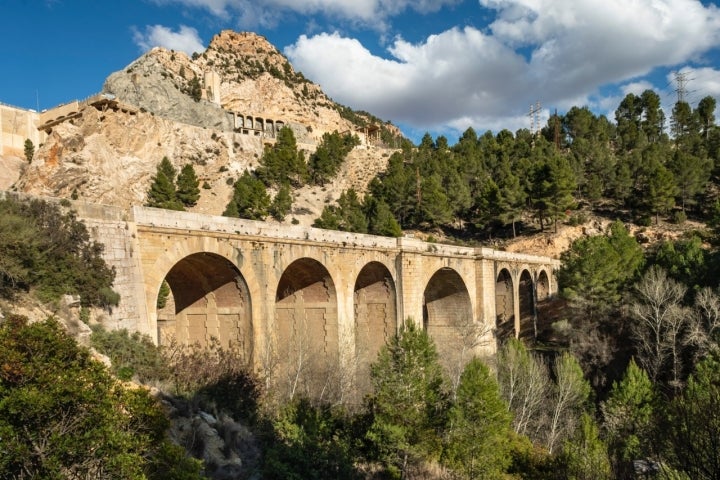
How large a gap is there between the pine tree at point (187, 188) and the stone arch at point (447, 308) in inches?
1127

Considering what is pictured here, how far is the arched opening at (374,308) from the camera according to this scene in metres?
25.2

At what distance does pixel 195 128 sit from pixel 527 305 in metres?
42.0

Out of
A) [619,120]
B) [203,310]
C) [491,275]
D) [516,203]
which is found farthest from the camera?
[619,120]

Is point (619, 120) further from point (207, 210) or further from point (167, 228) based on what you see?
point (167, 228)

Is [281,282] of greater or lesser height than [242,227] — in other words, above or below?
below

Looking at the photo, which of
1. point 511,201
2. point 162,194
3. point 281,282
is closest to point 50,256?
point 281,282

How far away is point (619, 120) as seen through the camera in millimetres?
79625

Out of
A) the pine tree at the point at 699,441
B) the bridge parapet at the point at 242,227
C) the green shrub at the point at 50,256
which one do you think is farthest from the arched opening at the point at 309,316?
the pine tree at the point at 699,441

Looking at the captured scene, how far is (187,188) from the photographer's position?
5006cm

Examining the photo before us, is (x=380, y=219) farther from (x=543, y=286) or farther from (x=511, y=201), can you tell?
(x=543, y=286)

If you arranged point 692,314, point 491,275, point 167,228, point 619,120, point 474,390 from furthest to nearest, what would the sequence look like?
point 619,120 → point 491,275 → point 692,314 → point 474,390 → point 167,228

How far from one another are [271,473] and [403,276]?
15.4 m

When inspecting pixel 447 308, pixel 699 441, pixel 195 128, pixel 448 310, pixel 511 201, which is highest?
Result: pixel 195 128

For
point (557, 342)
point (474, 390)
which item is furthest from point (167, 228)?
point (557, 342)
